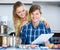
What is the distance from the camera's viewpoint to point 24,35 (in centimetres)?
157

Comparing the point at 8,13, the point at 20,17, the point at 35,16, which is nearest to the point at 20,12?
the point at 20,17

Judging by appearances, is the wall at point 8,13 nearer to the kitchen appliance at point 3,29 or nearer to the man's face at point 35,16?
the kitchen appliance at point 3,29

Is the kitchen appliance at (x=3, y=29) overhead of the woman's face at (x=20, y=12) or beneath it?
beneath

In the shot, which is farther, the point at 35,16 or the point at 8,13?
A: the point at 8,13

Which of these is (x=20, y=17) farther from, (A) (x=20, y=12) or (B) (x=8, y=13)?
(B) (x=8, y=13)

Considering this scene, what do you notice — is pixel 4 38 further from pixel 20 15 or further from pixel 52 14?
pixel 52 14

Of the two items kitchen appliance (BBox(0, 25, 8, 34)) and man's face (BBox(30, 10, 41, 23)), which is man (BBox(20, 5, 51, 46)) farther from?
kitchen appliance (BBox(0, 25, 8, 34))

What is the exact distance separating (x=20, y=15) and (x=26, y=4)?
0.31m

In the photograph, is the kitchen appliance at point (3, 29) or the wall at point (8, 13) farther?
the wall at point (8, 13)

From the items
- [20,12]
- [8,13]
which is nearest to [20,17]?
[20,12]

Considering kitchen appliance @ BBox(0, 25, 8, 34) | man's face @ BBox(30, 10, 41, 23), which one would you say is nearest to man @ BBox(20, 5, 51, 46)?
man's face @ BBox(30, 10, 41, 23)

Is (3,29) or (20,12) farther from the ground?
(20,12)

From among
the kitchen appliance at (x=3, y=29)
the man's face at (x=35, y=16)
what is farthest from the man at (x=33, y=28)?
the kitchen appliance at (x=3, y=29)

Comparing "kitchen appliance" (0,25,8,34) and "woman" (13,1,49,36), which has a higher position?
"woman" (13,1,49,36)
